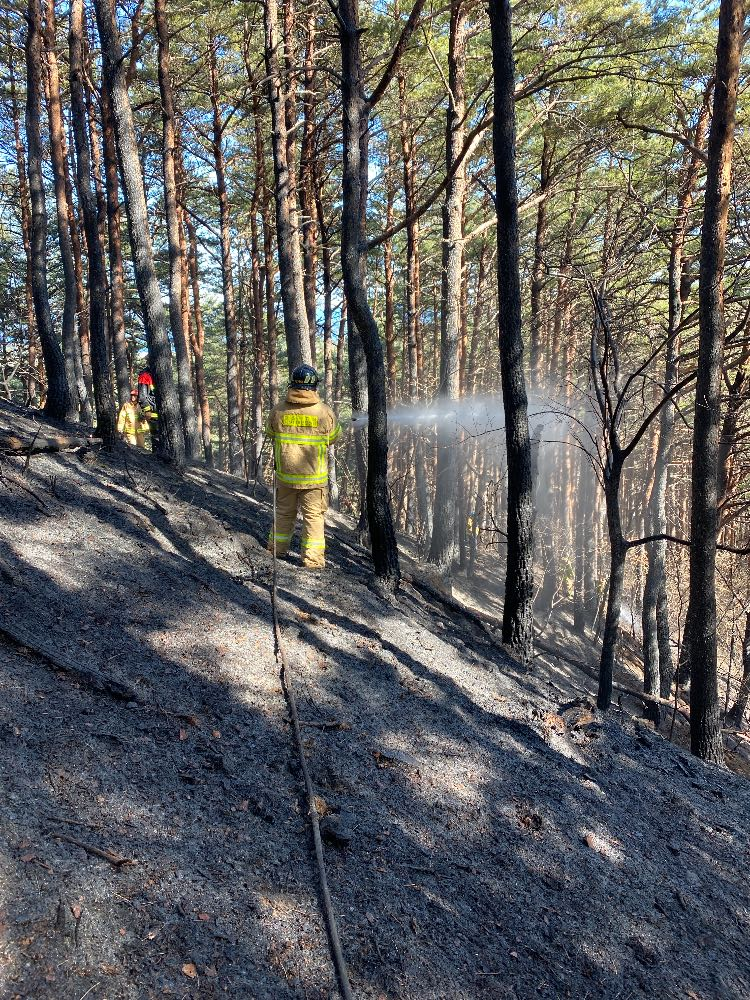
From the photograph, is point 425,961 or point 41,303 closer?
point 425,961

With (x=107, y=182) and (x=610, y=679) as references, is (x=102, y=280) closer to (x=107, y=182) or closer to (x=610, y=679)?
(x=107, y=182)

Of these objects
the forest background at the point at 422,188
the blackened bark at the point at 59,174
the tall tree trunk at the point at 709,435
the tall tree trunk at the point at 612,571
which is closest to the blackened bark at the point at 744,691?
the forest background at the point at 422,188

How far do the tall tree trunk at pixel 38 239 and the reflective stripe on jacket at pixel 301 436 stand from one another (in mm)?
3903

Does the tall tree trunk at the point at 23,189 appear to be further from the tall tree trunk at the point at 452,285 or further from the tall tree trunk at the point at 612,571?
the tall tree trunk at the point at 612,571

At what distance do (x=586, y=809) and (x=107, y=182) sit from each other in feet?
41.6

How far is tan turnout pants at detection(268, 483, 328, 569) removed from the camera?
7062 mm

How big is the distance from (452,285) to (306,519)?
19.9 ft

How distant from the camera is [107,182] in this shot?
1180cm

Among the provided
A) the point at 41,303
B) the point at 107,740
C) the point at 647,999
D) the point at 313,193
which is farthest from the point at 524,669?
the point at 313,193

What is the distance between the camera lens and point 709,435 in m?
6.98

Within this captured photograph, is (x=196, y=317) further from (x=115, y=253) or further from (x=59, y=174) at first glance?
(x=59, y=174)

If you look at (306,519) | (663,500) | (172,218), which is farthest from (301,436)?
(663,500)

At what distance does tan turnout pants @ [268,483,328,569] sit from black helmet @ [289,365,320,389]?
1.11 meters

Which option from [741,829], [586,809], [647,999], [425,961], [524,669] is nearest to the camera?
[425,961]
